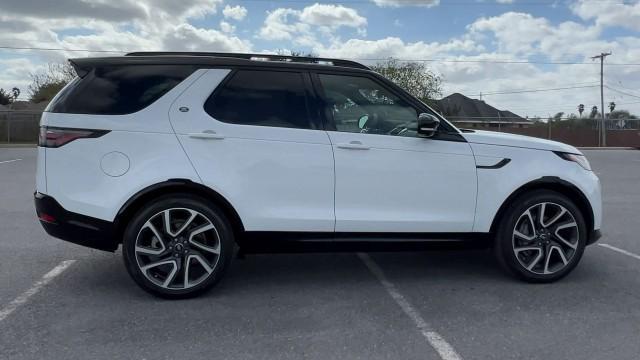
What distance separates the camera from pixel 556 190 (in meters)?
4.91

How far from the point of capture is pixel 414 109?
15.4 ft

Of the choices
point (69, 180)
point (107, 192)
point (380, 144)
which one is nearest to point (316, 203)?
point (380, 144)

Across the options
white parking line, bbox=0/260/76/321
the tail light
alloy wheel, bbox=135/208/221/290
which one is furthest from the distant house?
the tail light

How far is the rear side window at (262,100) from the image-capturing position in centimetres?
441

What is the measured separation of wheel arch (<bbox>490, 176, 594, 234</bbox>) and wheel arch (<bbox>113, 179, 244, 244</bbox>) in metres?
2.15

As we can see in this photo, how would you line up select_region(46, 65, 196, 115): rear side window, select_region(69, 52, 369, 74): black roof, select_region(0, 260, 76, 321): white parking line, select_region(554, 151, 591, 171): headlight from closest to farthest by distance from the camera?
1. select_region(0, 260, 76, 321): white parking line
2. select_region(46, 65, 196, 115): rear side window
3. select_region(69, 52, 369, 74): black roof
4. select_region(554, 151, 591, 171): headlight

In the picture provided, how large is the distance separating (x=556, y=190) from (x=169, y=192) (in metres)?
3.23

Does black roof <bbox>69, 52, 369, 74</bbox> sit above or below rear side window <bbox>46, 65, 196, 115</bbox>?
above

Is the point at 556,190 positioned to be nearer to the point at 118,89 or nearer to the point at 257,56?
the point at 257,56

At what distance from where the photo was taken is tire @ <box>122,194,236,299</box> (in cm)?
423

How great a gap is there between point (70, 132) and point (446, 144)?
289 cm

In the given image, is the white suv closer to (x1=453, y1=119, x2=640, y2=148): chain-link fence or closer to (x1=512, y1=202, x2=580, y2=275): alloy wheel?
(x1=512, y1=202, x2=580, y2=275): alloy wheel

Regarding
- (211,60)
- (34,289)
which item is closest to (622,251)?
(211,60)

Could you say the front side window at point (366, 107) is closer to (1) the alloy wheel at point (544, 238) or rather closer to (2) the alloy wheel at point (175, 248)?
(1) the alloy wheel at point (544, 238)
